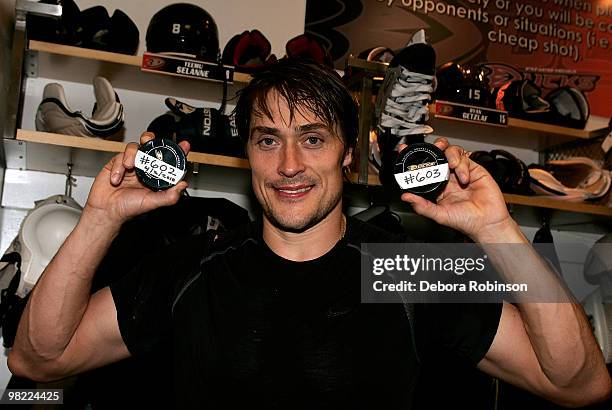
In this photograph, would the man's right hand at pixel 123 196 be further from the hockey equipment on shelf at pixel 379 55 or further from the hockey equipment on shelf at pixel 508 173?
the hockey equipment on shelf at pixel 508 173

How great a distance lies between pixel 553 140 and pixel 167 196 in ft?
6.26

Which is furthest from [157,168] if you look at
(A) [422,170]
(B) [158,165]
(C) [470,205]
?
(C) [470,205]

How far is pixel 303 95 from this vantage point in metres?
1.59

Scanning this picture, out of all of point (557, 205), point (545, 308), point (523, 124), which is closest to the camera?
point (545, 308)

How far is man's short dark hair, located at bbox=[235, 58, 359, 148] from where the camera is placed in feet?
5.21

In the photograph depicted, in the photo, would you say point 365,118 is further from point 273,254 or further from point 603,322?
point 603,322

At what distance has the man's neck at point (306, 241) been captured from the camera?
1.54 meters

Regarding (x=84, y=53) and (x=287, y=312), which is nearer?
(x=287, y=312)

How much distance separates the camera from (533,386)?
1.41 metres

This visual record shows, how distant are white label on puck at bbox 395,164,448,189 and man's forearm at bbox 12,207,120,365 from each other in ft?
2.01

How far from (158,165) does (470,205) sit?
649 mm

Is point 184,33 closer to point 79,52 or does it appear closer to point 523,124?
point 79,52

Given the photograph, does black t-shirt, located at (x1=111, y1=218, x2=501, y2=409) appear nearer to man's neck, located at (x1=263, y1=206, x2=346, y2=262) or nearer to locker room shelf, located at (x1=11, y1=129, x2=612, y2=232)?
man's neck, located at (x1=263, y1=206, x2=346, y2=262)
